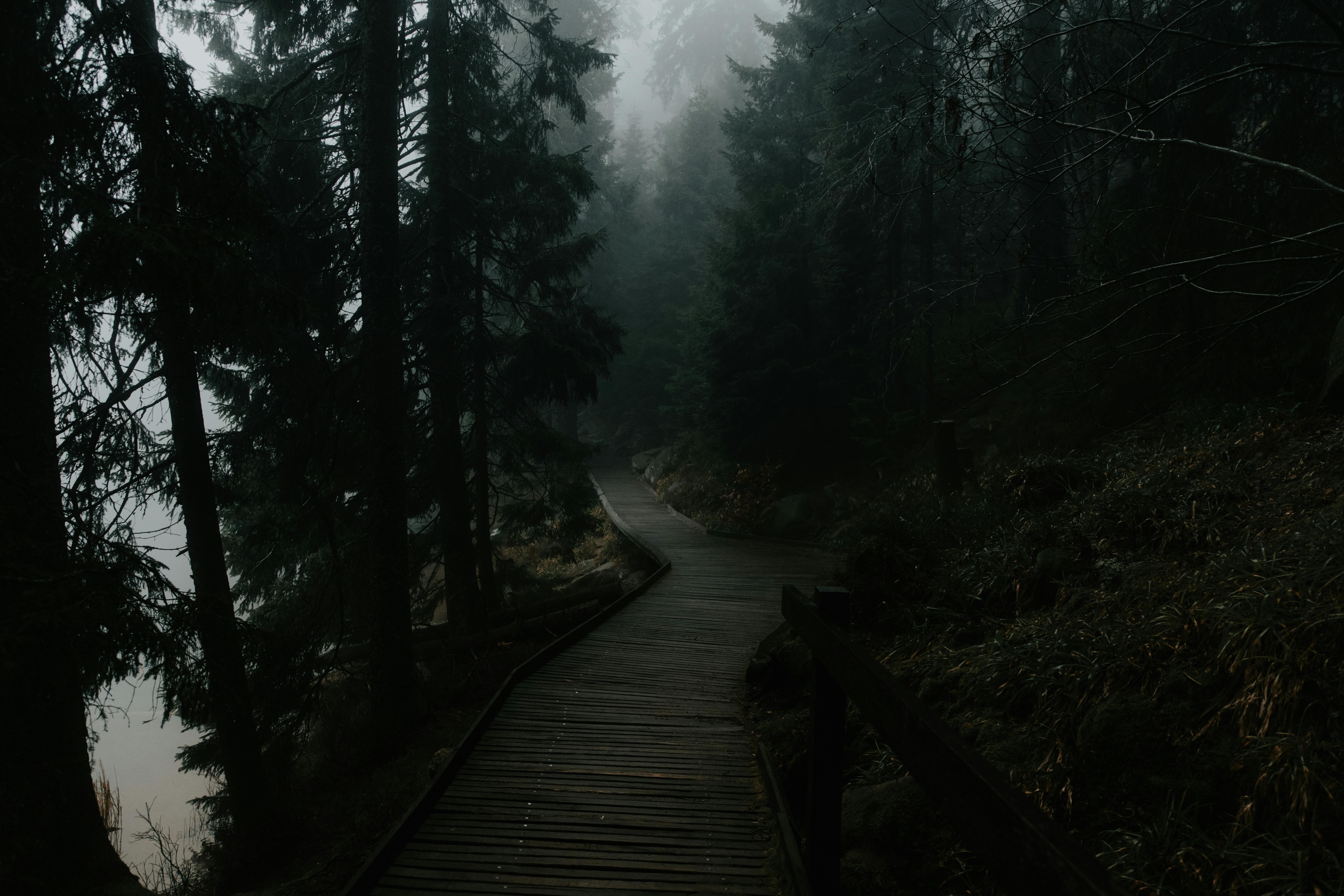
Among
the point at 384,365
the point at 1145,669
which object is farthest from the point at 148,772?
the point at 1145,669

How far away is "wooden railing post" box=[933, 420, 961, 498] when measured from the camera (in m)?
10.1

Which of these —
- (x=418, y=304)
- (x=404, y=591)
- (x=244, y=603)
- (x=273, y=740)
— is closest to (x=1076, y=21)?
(x=404, y=591)

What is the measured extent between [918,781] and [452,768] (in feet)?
12.3

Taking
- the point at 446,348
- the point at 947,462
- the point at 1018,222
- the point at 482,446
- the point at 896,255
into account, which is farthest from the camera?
the point at 896,255

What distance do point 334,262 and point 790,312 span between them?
11451mm

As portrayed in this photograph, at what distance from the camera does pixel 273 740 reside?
847cm

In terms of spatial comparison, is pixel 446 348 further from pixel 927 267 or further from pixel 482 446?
pixel 927 267

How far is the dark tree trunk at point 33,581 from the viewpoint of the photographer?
3.41m

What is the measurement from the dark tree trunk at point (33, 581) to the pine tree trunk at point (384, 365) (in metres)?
2.73

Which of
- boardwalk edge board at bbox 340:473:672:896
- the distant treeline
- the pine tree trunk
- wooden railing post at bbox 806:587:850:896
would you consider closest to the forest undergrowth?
wooden railing post at bbox 806:587:850:896

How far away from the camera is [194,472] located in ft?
22.4

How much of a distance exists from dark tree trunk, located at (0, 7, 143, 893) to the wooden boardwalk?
1807mm

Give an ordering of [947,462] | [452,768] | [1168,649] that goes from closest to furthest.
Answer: [1168,649]
[452,768]
[947,462]

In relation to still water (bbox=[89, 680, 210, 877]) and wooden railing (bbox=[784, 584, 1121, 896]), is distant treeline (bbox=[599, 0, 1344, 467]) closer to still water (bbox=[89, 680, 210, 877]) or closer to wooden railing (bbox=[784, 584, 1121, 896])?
wooden railing (bbox=[784, 584, 1121, 896])
